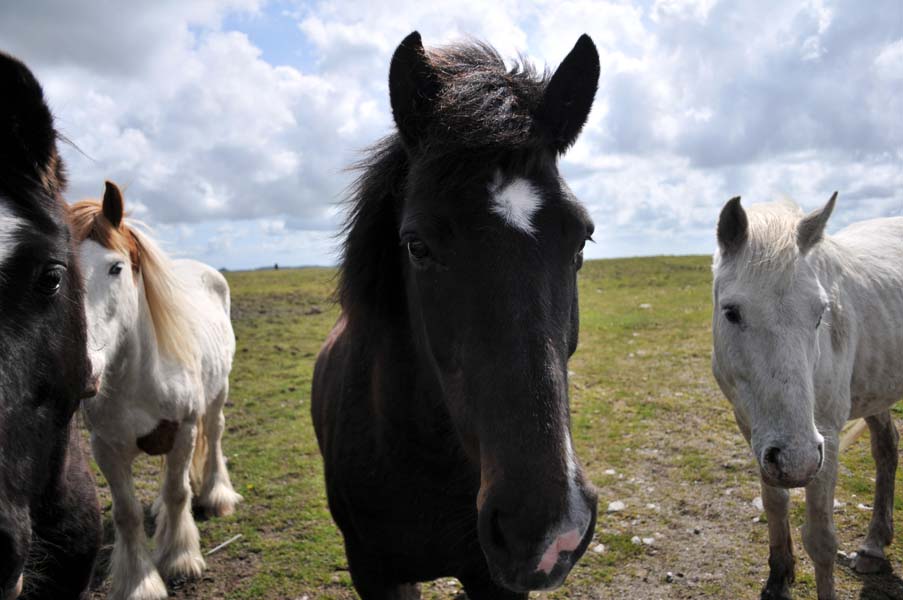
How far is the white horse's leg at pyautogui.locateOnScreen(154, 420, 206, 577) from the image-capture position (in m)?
4.39

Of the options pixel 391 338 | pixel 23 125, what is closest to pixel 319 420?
pixel 391 338

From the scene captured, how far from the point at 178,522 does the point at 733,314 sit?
4472 millimetres

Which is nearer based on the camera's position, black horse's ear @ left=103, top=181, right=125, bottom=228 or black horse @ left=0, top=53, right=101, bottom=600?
black horse @ left=0, top=53, right=101, bottom=600

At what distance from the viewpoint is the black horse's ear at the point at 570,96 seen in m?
1.96

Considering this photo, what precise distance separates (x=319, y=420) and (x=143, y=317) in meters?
1.92

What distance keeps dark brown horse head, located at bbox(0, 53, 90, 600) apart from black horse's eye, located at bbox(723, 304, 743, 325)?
333 centimetres

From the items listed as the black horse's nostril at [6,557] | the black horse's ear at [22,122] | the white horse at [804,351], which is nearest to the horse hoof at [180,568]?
the black horse's nostril at [6,557]

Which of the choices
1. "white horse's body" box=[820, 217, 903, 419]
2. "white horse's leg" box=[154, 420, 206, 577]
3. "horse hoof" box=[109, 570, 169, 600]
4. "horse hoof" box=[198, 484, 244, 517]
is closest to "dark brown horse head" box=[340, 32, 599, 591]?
"white horse's body" box=[820, 217, 903, 419]

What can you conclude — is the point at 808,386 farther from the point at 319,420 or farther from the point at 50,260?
the point at 50,260

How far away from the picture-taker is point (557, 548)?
4.39 feet

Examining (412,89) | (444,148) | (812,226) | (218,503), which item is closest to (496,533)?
(444,148)

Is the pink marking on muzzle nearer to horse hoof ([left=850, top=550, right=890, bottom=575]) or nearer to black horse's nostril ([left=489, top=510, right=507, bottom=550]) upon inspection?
black horse's nostril ([left=489, top=510, right=507, bottom=550])

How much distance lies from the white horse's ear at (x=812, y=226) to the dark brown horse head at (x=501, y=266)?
2.07 metres

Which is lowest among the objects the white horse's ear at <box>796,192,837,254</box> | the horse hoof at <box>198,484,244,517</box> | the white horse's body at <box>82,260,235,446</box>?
the horse hoof at <box>198,484,244,517</box>
